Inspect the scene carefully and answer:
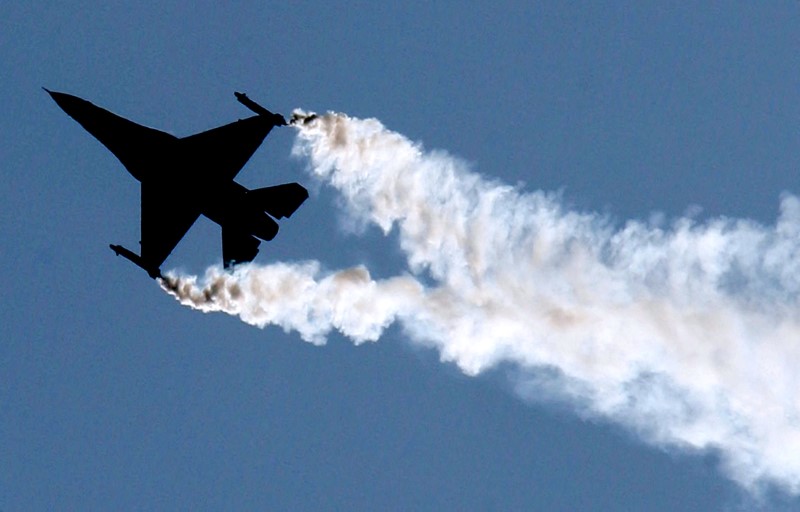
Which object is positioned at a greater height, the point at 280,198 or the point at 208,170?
the point at 280,198

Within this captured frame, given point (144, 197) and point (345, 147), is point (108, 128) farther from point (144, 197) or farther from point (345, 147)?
point (345, 147)

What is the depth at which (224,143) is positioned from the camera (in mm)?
70562

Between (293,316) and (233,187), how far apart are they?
328 inches

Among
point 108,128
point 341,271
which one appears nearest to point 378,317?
point 341,271

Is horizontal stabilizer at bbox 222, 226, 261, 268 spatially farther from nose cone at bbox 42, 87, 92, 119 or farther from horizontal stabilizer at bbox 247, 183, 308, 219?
nose cone at bbox 42, 87, 92, 119

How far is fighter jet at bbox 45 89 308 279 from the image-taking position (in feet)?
223

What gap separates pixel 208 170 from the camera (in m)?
68.8

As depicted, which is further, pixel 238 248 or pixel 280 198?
pixel 238 248

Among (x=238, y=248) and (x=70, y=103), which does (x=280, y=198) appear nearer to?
(x=238, y=248)

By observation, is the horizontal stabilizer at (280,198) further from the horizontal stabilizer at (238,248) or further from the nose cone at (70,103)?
the nose cone at (70,103)

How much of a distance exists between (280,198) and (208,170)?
4400 millimetres

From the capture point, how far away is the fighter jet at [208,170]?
68062 mm

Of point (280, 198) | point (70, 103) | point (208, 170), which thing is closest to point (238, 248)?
point (280, 198)

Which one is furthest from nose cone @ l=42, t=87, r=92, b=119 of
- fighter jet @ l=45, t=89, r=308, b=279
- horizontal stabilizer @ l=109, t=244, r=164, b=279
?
horizontal stabilizer @ l=109, t=244, r=164, b=279
